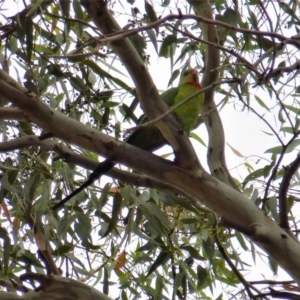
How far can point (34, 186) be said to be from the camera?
192 cm

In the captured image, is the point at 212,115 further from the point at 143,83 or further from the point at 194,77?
the point at 194,77

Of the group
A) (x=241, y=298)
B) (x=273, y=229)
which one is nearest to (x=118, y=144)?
(x=273, y=229)

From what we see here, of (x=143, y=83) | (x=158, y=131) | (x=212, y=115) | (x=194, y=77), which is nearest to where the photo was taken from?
(x=143, y=83)

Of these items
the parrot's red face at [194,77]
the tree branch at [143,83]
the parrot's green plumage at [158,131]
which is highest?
the parrot's red face at [194,77]

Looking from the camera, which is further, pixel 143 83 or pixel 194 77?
pixel 194 77

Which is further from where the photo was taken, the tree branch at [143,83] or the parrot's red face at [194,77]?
the parrot's red face at [194,77]

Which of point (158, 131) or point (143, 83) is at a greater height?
point (158, 131)

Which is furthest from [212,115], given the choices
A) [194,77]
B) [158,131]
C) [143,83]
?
[194,77]

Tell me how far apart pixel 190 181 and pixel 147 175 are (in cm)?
12

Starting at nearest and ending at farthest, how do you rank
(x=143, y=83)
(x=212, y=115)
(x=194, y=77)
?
(x=143, y=83) → (x=212, y=115) → (x=194, y=77)

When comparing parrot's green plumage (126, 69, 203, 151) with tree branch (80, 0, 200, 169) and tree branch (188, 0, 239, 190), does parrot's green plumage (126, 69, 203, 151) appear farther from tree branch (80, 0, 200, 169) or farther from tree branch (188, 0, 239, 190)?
tree branch (80, 0, 200, 169)

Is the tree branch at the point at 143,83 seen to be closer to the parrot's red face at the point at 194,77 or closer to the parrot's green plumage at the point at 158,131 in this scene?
the parrot's green plumage at the point at 158,131

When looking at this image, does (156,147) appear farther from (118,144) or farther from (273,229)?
(273,229)

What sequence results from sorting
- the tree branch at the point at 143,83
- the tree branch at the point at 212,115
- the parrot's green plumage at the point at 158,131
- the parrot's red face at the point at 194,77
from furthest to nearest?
the parrot's red face at the point at 194,77
the parrot's green plumage at the point at 158,131
the tree branch at the point at 212,115
the tree branch at the point at 143,83
